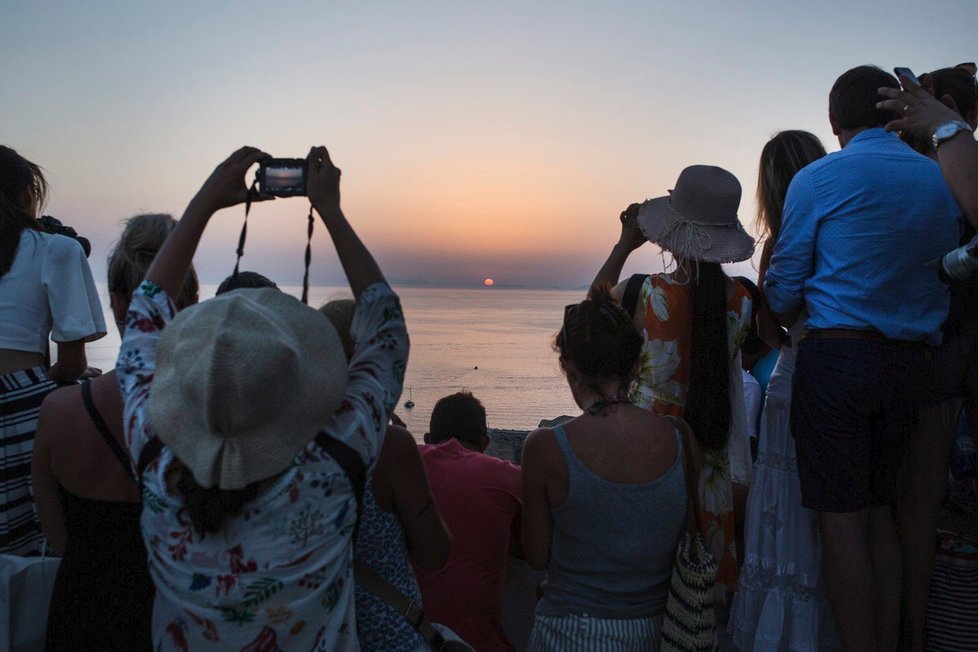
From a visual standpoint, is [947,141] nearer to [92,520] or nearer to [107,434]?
[107,434]

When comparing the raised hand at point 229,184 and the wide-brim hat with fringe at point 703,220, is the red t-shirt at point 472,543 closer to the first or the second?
the wide-brim hat with fringe at point 703,220

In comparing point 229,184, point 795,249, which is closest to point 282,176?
point 229,184

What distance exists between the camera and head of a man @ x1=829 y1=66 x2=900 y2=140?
2943 mm

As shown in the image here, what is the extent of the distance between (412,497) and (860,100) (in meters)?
2.41

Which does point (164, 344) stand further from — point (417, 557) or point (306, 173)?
point (417, 557)

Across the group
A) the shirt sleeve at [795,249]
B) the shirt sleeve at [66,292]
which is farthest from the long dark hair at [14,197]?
the shirt sleeve at [795,249]

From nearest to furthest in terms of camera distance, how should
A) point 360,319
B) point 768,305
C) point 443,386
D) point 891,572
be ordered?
1. point 360,319
2. point 891,572
3. point 768,305
4. point 443,386

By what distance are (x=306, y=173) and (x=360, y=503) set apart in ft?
2.75

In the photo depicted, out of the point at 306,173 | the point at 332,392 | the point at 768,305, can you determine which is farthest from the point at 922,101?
the point at 332,392

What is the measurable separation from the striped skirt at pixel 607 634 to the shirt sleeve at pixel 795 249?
143 cm

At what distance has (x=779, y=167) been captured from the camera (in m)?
3.36

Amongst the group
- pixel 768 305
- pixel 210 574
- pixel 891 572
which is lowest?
pixel 891 572

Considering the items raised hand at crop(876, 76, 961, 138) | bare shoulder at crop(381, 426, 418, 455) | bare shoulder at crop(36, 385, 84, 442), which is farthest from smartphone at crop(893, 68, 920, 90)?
bare shoulder at crop(36, 385, 84, 442)

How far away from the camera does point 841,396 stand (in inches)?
109
